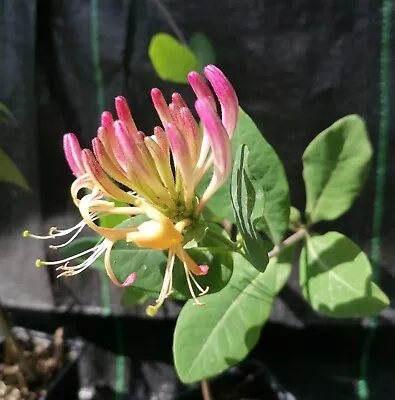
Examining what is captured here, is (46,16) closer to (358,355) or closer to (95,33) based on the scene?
(95,33)

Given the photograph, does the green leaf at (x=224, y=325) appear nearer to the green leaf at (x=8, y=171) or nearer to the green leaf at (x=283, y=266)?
the green leaf at (x=283, y=266)

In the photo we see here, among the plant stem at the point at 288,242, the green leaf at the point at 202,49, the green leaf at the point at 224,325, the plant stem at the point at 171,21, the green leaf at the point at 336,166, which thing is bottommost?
the green leaf at the point at 224,325

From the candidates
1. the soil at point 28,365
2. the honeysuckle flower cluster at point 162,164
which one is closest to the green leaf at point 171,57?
the honeysuckle flower cluster at point 162,164

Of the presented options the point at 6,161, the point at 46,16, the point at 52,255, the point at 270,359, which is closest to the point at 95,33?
the point at 46,16

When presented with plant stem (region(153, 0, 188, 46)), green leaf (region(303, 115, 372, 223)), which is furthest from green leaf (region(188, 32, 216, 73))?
green leaf (region(303, 115, 372, 223))

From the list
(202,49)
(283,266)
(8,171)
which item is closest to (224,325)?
(283,266)
